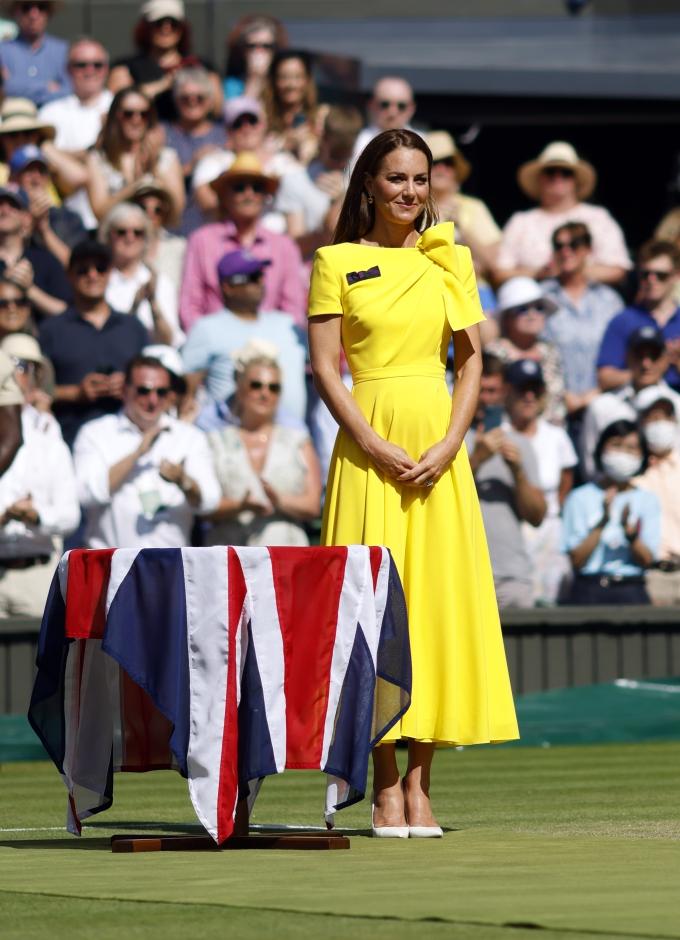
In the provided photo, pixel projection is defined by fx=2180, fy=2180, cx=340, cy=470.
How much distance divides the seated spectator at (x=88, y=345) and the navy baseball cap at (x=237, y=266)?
0.66m

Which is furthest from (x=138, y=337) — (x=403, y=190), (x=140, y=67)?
(x=403, y=190)

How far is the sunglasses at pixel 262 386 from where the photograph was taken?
1299 cm

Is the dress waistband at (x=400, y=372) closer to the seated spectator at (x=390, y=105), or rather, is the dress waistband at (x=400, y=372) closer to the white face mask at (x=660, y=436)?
the white face mask at (x=660, y=436)

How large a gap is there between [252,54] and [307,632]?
11218 mm

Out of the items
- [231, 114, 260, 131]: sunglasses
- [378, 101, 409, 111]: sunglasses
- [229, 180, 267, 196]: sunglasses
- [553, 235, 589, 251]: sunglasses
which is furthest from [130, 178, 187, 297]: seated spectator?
[553, 235, 589, 251]: sunglasses

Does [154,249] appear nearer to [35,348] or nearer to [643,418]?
[35,348]

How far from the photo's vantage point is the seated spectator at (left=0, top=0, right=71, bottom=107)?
16812mm

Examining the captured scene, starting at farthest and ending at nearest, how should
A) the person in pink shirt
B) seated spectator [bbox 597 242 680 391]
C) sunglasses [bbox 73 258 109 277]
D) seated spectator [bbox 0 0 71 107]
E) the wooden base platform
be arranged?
1. seated spectator [bbox 0 0 71 107]
2. seated spectator [bbox 597 242 680 391]
3. the person in pink shirt
4. sunglasses [bbox 73 258 109 277]
5. the wooden base platform

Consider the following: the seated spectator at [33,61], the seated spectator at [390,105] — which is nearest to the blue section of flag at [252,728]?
the seated spectator at [390,105]

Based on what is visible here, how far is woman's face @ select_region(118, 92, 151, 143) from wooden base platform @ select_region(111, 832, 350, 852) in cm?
917

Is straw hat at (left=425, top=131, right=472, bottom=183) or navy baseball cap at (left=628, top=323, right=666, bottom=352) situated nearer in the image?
navy baseball cap at (left=628, top=323, right=666, bottom=352)

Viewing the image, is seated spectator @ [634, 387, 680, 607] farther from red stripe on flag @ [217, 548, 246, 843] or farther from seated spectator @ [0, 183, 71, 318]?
red stripe on flag @ [217, 548, 246, 843]

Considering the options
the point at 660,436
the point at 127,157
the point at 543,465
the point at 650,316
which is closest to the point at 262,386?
the point at 543,465

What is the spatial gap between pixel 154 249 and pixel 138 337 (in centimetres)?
133
